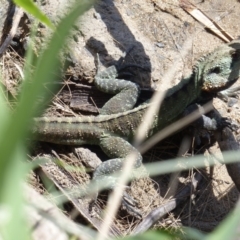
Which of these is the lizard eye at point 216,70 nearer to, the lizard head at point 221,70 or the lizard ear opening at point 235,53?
the lizard head at point 221,70

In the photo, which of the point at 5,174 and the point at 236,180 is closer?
the point at 5,174

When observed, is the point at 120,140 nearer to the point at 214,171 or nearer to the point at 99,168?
the point at 99,168

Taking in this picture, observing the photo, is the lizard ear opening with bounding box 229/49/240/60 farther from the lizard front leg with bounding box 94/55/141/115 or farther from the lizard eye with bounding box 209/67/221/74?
the lizard front leg with bounding box 94/55/141/115

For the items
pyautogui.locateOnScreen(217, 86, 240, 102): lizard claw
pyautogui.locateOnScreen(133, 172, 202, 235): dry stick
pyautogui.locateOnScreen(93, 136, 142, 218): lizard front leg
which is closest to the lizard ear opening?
pyautogui.locateOnScreen(217, 86, 240, 102): lizard claw

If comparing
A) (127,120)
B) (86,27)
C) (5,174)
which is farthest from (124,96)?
(5,174)

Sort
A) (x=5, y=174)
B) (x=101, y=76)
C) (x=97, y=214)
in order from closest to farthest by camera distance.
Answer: (x=5, y=174), (x=97, y=214), (x=101, y=76)

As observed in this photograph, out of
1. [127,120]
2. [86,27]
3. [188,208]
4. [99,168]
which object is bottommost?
[188,208]
